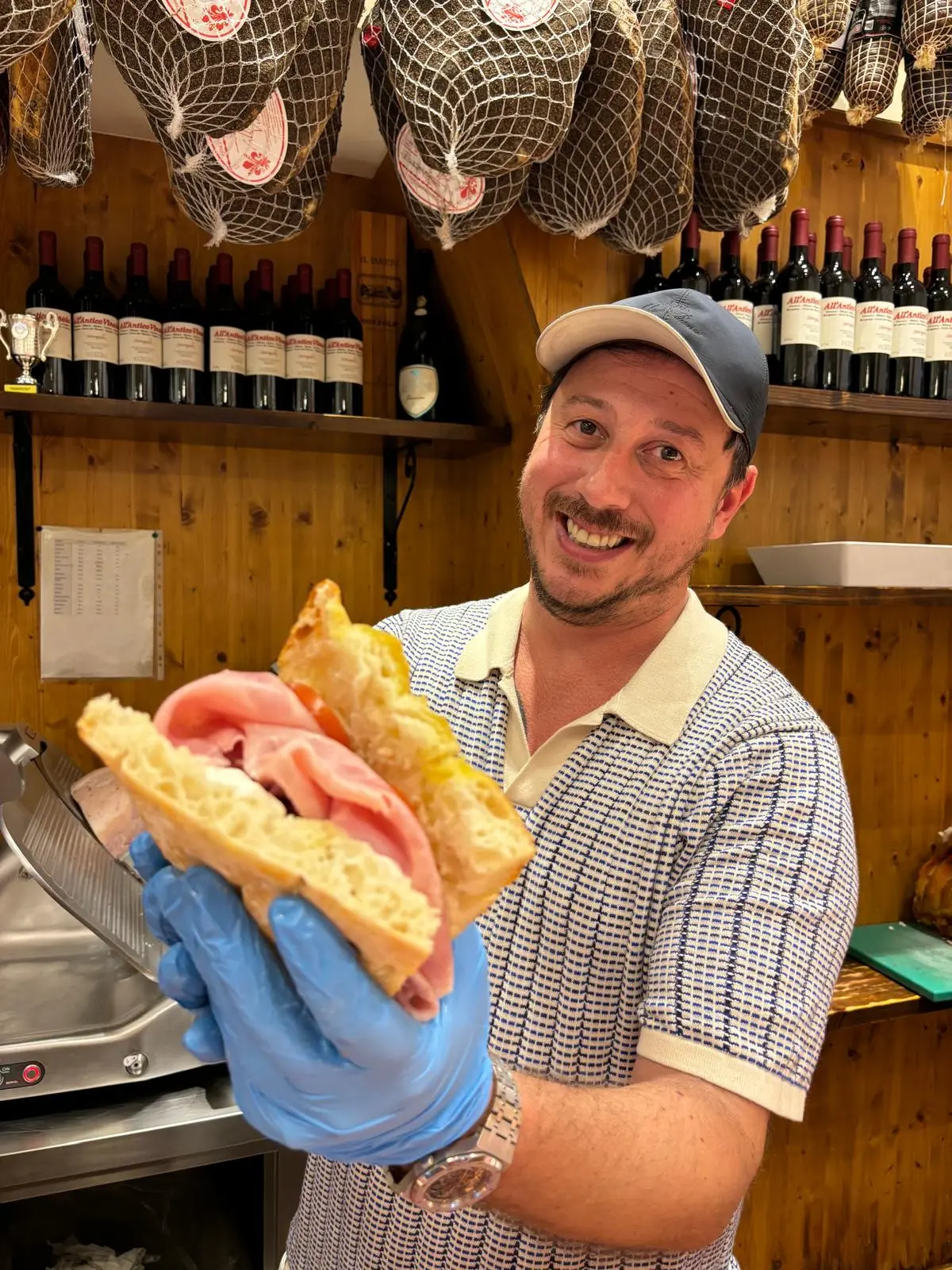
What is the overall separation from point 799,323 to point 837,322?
0.11 meters

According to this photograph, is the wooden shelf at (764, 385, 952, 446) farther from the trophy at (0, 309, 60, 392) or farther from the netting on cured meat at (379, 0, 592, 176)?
the trophy at (0, 309, 60, 392)

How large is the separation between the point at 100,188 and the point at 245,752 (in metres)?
2.36

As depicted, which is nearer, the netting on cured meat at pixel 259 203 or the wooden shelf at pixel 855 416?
the netting on cured meat at pixel 259 203

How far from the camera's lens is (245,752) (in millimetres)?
759

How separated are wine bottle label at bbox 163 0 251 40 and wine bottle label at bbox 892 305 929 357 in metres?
1.81

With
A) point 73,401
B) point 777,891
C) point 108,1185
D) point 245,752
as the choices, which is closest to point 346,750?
point 245,752

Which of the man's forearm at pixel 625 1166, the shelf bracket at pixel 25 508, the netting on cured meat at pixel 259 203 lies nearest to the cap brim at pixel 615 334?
the netting on cured meat at pixel 259 203

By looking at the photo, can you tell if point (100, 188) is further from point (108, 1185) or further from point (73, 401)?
point (108, 1185)

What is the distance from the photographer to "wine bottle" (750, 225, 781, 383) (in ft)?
7.63

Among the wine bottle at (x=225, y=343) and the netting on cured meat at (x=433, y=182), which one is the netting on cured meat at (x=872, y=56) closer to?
the netting on cured meat at (x=433, y=182)

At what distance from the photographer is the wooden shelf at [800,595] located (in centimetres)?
218

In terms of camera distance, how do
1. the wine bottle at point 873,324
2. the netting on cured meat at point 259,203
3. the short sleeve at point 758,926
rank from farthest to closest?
the wine bottle at point 873,324, the netting on cured meat at point 259,203, the short sleeve at point 758,926

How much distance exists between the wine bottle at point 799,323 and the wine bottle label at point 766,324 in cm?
2

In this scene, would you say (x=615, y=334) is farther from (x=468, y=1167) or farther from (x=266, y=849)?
(x=468, y=1167)
